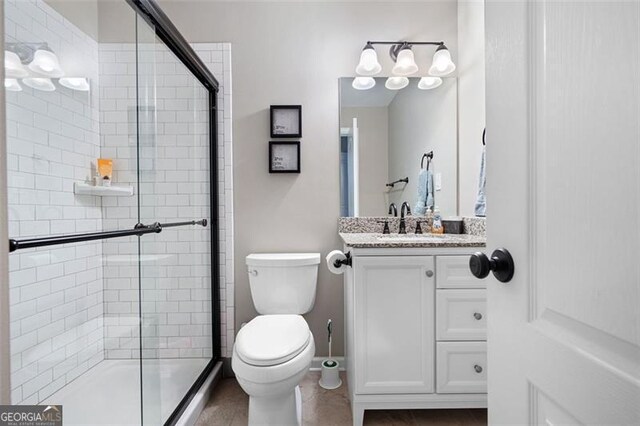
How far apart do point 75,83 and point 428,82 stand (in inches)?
79.6

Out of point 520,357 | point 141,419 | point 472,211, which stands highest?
point 472,211

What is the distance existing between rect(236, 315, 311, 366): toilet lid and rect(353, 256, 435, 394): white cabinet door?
11.0 inches

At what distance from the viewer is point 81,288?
5.43 ft

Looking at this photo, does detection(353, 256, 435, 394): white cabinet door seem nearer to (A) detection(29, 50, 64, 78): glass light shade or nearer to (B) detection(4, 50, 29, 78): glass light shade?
(B) detection(4, 50, 29, 78): glass light shade

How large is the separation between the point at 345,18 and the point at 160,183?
1527 mm

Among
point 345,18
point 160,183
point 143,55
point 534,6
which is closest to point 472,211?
point 345,18

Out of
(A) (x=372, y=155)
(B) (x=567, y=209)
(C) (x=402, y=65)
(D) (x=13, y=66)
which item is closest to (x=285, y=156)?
(A) (x=372, y=155)

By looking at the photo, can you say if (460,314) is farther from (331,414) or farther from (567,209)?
(567,209)

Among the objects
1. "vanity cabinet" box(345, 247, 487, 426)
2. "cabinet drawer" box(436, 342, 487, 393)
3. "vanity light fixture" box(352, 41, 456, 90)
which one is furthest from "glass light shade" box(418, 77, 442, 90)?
"cabinet drawer" box(436, 342, 487, 393)

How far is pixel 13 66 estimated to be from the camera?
1005 mm

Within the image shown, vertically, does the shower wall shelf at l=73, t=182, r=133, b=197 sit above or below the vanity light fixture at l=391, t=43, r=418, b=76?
below

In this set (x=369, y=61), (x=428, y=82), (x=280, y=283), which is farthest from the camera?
(x=428, y=82)

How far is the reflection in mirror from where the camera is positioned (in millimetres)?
2018

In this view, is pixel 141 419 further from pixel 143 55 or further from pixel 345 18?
pixel 345 18
